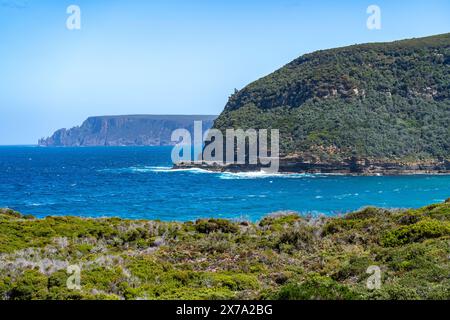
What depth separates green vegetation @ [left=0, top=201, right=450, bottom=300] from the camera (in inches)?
442

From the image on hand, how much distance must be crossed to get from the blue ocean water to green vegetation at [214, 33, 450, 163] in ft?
28.6

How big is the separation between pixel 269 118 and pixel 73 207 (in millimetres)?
63080

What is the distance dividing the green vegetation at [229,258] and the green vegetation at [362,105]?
75.7 m

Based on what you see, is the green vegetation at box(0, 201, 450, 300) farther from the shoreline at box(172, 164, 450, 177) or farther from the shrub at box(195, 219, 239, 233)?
the shoreline at box(172, 164, 450, 177)

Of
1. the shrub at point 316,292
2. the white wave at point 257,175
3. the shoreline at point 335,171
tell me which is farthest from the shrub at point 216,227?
the shoreline at point 335,171

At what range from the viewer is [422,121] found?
4109 inches

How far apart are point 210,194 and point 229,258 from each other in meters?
53.4

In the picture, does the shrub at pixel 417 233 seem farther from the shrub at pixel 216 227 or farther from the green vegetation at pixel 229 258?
the shrub at pixel 216 227

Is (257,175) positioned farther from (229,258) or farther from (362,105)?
(229,258)

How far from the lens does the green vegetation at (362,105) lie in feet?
316

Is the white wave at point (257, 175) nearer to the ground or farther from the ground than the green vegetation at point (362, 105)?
nearer to the ground

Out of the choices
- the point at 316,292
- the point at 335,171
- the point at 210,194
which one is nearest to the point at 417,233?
the point at 316,292

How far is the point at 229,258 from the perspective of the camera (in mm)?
16266
